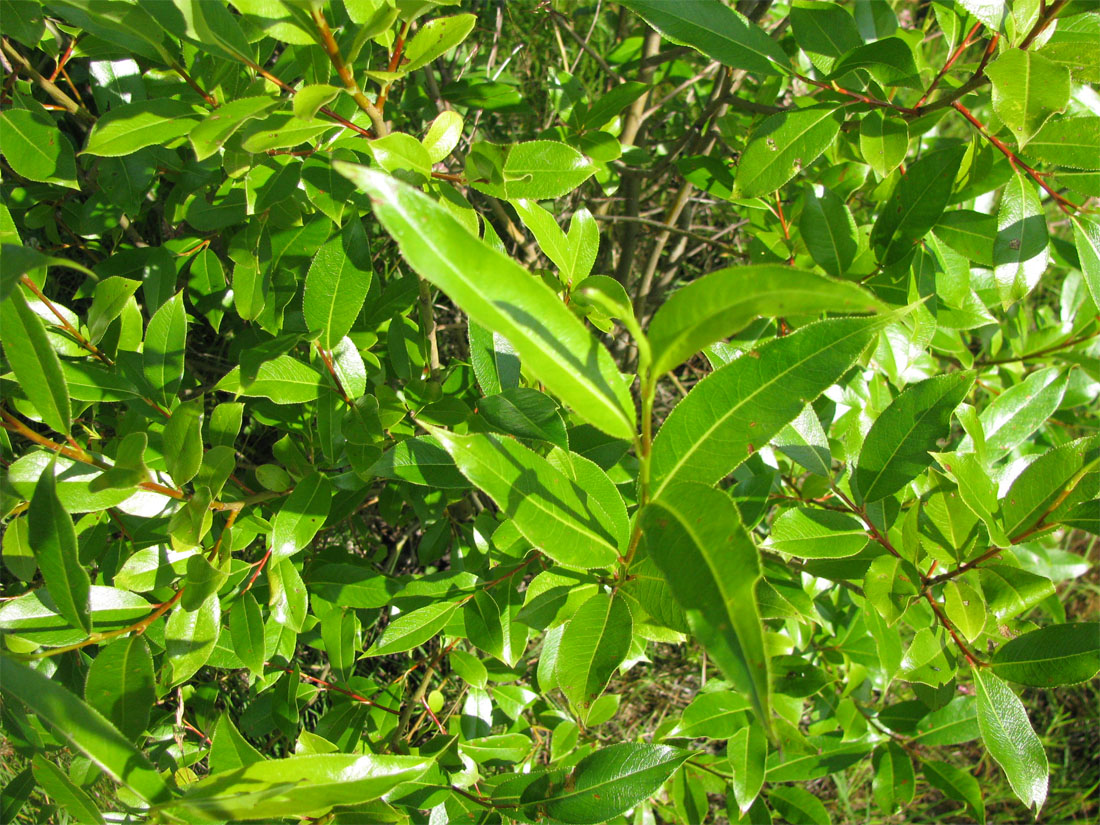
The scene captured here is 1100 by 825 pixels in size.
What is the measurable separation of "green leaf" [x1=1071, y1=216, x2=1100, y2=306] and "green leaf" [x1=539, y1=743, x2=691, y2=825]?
92 centimetres

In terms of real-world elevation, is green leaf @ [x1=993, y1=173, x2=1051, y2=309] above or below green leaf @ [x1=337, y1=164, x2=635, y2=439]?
above

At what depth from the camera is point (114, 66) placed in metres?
1.34

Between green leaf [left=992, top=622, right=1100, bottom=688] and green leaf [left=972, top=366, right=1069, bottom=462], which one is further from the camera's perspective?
green leaf [left=972, top=366, right=1069, bottom=462]

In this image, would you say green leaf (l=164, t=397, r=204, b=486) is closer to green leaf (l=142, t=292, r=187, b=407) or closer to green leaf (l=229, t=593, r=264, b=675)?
green leaf (l=142, t=292, r=187, b=407)

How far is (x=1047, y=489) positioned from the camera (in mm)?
961

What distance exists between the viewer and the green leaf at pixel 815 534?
1.01m

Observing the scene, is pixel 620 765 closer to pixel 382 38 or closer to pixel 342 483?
pixel 342 483

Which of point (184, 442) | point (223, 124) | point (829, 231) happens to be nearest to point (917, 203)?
point (829, 231)

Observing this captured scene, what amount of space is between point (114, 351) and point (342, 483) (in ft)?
1.37

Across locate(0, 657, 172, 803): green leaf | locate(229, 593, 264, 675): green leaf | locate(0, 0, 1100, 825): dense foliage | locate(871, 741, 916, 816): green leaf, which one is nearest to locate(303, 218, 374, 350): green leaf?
locate(0, 0, 1100, 825): dense foliage

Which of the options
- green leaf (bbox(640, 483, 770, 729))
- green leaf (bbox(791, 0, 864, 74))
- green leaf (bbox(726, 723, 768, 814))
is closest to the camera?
green leaf (bbox(640, 483, 770, 729))

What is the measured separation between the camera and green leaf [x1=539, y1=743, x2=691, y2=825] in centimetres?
95

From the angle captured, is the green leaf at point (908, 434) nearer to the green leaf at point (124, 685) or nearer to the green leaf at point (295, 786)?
the green leaf at point (295, 786)

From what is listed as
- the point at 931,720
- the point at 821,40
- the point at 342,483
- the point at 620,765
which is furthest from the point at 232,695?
the point at 821,40
